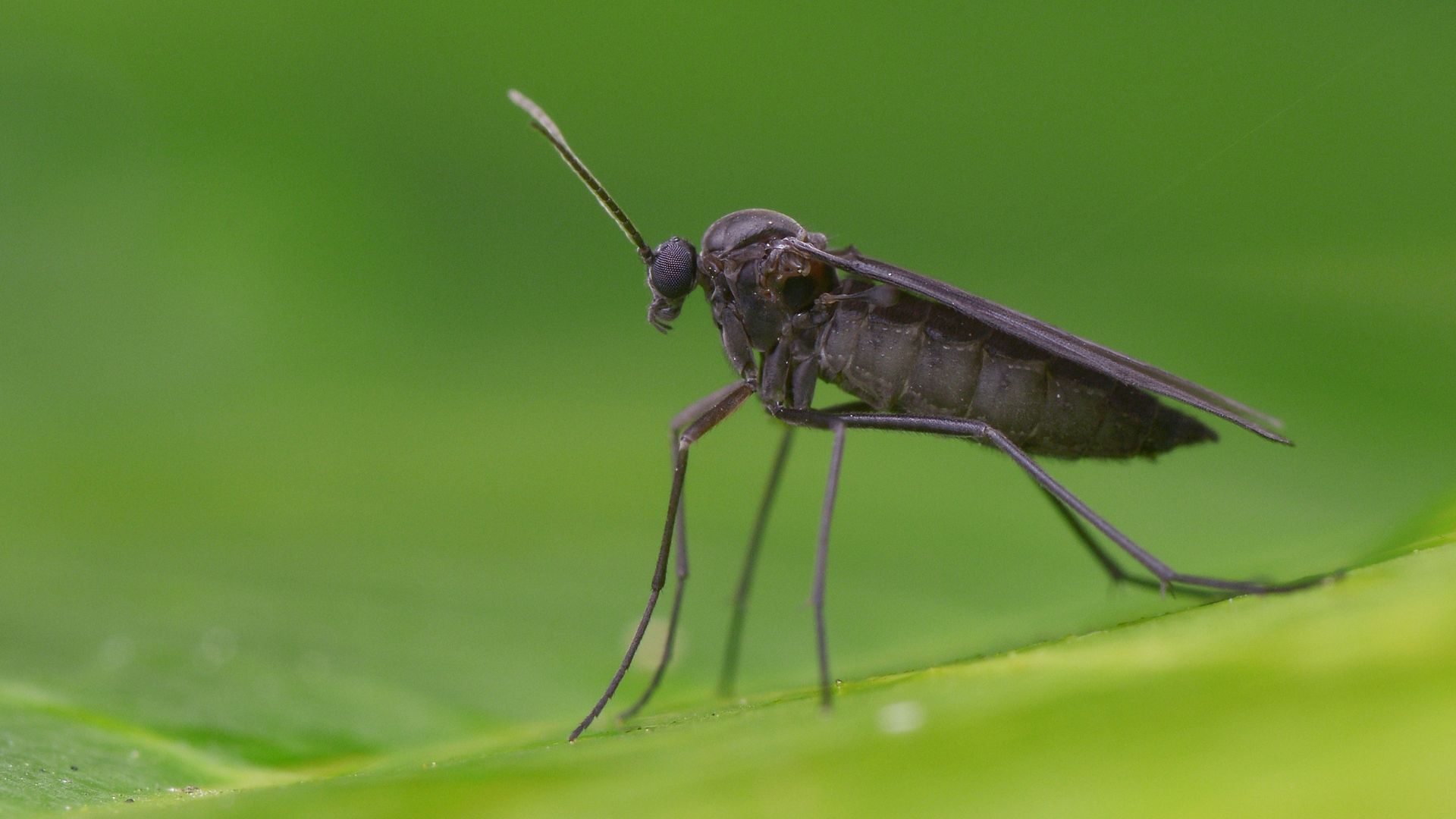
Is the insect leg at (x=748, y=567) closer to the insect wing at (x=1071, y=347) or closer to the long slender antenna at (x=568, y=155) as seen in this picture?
the insect wing at (x=1071, y=347)

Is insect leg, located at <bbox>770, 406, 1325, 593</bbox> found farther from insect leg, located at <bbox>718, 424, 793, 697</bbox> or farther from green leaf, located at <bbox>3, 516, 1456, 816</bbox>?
green leaf, located at <bbox>3, 516, 1456, 816</bbox>

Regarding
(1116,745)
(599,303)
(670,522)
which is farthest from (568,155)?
(1116,745)

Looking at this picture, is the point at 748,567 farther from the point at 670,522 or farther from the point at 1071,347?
the point at 1071,347

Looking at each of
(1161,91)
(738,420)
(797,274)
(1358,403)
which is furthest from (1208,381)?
(738,420)

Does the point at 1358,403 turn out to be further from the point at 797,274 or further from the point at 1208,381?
the point at 797,274

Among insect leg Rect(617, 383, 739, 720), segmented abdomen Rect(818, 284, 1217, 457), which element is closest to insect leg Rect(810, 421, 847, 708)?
segmented abdomen Rect(818, 284, 1217, 457)

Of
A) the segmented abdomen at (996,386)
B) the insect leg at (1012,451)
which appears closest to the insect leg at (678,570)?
the insect leg at (1012,451)
